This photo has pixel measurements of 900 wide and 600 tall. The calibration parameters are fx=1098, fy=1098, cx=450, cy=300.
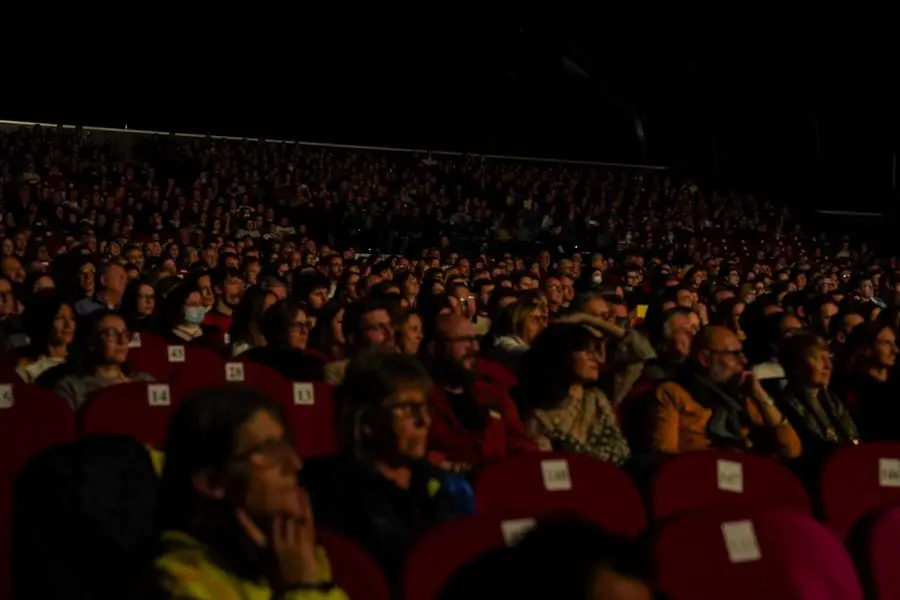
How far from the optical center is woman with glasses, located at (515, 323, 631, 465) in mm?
3789

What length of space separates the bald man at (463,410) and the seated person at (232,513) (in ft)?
5.58

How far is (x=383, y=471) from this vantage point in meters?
2.54

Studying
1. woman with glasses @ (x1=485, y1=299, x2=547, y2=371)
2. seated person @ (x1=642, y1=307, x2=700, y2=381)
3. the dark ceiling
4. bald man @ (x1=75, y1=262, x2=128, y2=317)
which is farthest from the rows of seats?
the dark ceiling

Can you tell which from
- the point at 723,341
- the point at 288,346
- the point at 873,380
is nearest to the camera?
the point at 723,341

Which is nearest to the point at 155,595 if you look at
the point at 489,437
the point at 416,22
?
the point at 489,437

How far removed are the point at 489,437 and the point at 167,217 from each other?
1237cm

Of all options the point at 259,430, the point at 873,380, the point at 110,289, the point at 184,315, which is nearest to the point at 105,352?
the point at 184,315

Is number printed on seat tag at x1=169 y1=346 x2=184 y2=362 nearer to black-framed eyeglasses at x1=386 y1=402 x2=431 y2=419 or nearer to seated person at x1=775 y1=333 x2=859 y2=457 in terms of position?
seated person at x1=775 y1=333 x2=859 y2=457

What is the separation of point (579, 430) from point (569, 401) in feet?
0.36

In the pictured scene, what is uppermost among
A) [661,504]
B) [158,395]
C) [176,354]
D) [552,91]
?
[552,91]

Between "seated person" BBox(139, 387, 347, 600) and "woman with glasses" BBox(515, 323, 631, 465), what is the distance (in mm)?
2136

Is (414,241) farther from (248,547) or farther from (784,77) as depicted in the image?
(248,547)

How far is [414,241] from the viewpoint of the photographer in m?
16.8

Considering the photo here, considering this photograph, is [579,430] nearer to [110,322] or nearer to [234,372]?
[234,372]
